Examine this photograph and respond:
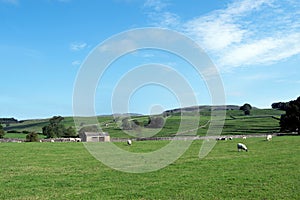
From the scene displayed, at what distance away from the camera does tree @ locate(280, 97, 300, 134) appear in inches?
3159

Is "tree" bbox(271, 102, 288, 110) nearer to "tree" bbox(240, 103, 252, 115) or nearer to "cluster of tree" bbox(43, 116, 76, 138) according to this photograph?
"tree" bbox(240, 103, 252, 115)

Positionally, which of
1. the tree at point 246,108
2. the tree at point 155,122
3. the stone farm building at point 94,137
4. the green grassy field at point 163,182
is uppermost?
the tree at point 246,108

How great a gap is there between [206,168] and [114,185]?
7.50 meters

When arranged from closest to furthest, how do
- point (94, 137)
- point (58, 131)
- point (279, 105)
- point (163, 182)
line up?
point (163, 182), point (94, 137), point (58, 131), point (279, 105)

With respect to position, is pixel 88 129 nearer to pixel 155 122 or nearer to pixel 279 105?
pixel 155 122

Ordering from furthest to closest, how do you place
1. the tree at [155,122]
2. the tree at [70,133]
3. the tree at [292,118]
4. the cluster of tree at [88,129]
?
1. the tree at [70,133]
2. the tree at [155,122]
3. the cluster of tree at [88,129]
4. the tree at [292,118]

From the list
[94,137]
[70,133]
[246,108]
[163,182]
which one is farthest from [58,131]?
[246,108]

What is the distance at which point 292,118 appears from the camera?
267 feet

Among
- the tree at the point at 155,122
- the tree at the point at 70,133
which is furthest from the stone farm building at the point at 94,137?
the tree at the point at 70,133

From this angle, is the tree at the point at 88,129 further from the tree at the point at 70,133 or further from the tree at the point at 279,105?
the tree at the point at 279,105

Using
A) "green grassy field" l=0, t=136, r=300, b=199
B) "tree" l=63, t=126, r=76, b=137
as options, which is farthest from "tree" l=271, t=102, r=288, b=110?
"green grassy field" l=0, t=136, r=300, b=199

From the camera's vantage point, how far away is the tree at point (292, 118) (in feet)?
263

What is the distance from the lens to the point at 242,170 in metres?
20.5

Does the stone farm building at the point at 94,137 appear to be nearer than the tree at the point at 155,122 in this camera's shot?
Yes
